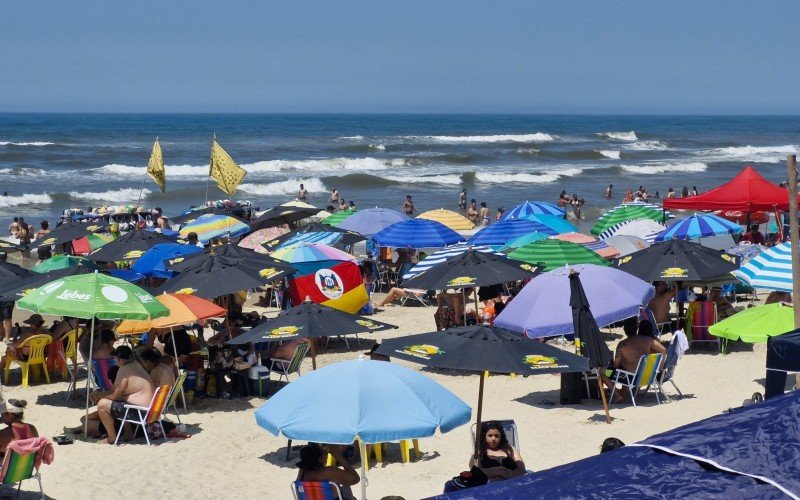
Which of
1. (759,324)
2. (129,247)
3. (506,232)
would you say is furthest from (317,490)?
(506,232)

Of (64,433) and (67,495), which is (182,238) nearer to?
(64,433)

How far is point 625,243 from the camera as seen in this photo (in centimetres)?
1619

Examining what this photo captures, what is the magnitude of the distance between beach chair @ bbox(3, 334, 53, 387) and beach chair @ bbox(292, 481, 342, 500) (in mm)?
5619

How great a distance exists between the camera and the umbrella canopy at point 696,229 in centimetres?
1622

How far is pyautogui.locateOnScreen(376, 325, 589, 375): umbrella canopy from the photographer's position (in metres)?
7.12

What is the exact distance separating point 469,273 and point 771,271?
10.5 feet

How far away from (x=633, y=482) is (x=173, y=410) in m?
7.42

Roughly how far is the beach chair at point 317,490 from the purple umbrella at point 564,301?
355 centimetres

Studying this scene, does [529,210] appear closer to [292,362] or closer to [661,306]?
[661,306]

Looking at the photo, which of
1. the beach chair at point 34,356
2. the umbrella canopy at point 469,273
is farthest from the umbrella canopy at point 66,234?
the umbrella canopy at point 469,273

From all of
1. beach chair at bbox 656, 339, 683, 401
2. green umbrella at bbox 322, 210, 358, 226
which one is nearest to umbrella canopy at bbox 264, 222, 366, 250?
green umbrella at bbox 322, 210, 358, 226

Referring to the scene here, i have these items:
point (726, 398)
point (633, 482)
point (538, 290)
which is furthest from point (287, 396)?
point (726, 398)

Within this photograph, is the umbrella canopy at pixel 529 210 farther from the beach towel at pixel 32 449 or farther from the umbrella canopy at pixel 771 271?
the beach towel at pixel 32 449

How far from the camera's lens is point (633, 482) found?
3463 mm
